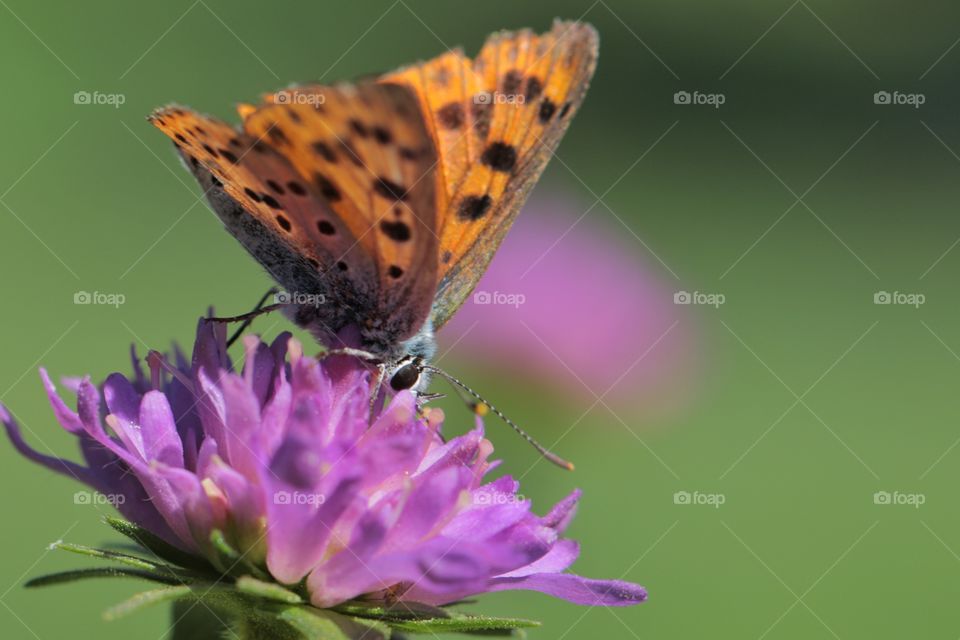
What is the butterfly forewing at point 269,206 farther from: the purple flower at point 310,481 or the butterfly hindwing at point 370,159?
the purple flower at point 310,481

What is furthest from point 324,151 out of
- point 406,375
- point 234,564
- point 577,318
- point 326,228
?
point 577,318

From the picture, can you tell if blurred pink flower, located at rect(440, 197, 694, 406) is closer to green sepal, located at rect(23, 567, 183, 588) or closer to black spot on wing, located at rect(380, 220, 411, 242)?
black spot on wing, located at rect(380, 220, 411, 242)

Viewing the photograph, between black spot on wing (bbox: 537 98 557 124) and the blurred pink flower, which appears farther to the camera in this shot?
the blurred pink flower

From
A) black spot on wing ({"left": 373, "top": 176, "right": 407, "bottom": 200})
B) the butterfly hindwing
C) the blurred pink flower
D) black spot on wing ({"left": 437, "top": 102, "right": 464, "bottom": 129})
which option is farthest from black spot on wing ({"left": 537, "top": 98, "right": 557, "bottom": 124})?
the blurred pink flower

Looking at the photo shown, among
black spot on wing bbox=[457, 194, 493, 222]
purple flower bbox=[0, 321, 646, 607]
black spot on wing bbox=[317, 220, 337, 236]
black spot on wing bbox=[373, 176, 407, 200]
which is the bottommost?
purple flower bbox=[0, 321, 646, 607]

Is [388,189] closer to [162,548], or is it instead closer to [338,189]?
[338,189]

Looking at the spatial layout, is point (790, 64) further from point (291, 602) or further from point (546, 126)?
point (291, 602)
